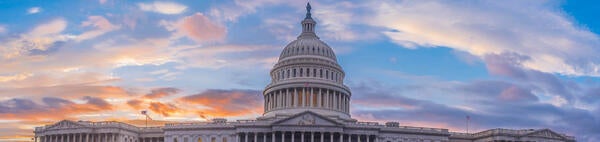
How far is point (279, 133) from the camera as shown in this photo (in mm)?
122312

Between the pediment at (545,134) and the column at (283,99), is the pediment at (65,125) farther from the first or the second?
the pediment at (545,134)

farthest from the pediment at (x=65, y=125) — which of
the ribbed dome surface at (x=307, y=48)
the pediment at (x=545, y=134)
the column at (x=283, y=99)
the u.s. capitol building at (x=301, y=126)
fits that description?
the pediment at (x=545, y=134)

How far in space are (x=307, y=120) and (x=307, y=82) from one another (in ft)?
60.2

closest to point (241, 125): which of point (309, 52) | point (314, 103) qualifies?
point (314, 103)

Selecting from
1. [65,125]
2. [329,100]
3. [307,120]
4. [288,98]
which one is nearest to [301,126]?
[307,120]

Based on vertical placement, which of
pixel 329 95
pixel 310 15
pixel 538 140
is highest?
pixel 310 15

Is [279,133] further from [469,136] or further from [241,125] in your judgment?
[469,136]

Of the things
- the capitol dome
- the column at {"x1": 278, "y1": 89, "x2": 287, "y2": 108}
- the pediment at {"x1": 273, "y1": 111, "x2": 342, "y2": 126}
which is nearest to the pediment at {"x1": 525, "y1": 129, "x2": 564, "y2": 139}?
the capitol dome

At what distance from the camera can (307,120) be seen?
12206cm

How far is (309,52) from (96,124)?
1891 inches

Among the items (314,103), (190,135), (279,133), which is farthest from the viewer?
(314,103)

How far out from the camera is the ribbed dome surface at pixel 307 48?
14712 cm

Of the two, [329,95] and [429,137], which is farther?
[329,95]

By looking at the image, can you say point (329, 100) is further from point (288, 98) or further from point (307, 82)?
point (288, 98)
